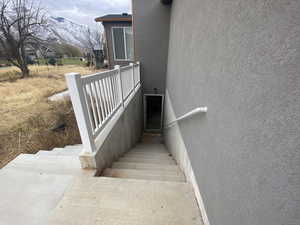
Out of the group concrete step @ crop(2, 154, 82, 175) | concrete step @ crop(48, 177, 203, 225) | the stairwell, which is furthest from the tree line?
concrete step @ crop(48, 177, 203, 225)

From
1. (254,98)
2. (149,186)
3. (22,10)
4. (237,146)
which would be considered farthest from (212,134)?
(22,10)

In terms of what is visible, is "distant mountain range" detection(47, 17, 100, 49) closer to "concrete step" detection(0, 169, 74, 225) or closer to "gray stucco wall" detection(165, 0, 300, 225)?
"concrete step" detection(0, 169, 74, 225)

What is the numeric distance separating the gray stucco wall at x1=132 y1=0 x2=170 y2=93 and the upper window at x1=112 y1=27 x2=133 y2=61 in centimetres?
210

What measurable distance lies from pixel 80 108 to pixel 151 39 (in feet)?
14.4

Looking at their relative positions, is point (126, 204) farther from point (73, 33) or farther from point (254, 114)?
point (73, 33)

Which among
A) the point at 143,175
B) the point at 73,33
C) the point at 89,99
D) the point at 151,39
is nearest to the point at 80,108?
the point at 89,99

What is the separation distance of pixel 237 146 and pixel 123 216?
3.59 ft

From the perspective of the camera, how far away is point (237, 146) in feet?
2.19

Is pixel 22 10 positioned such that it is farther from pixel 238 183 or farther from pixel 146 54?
pixel 238 183

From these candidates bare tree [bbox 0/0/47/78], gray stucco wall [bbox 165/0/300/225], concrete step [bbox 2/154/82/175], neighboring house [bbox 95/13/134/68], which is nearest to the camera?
gray stucco wall [bbox 165/0/300/225]

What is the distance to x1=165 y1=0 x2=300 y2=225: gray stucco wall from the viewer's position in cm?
40

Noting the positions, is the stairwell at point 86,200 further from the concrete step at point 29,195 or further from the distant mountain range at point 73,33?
the distant mountain range at point 73,33

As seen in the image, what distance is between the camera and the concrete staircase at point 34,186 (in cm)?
113

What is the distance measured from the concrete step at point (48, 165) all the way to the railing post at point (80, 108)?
0.36m
